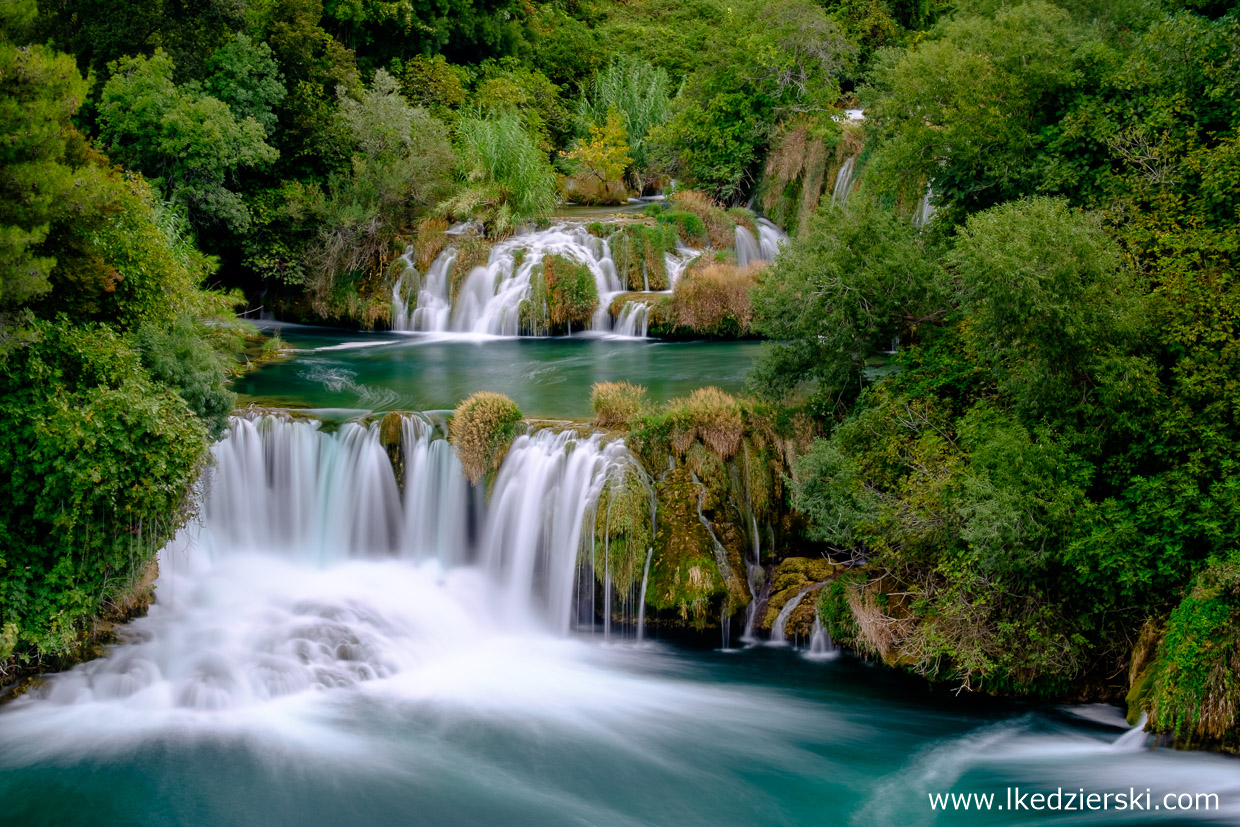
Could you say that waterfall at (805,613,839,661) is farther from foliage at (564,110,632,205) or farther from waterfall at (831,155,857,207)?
foliage at (564,110,632,205)

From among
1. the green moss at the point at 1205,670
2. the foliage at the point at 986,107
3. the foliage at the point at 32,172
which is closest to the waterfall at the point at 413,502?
the foliage at the point at 32,172

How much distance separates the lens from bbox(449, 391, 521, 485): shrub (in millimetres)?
16500

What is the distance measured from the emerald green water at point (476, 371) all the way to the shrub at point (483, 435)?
1.56 meters

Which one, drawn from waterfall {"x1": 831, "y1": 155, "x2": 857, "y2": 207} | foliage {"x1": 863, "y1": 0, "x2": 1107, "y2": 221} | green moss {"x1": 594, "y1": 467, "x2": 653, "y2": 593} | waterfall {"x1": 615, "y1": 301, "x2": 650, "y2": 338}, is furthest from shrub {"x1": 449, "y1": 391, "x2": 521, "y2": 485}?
waterfall {"x1": 831, "y1": 155, "x2": 857, "y2": 207}

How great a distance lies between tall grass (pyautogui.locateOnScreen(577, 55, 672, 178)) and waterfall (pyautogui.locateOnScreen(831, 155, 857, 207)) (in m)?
9.72

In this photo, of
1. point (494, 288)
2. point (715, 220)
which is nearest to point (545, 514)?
point (494, 288)

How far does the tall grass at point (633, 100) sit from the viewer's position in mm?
38625

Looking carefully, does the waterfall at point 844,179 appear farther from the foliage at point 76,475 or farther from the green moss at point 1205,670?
the foliage at point 76,475

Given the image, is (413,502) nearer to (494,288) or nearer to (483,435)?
(483,435)

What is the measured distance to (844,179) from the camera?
29.2 meters

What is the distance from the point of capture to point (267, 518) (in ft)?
55.7

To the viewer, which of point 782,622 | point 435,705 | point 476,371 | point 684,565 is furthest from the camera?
point 476,371

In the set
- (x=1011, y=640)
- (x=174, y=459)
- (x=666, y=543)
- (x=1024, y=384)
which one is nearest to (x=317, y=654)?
(x=174, y=459)

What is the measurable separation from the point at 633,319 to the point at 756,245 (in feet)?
17.8
